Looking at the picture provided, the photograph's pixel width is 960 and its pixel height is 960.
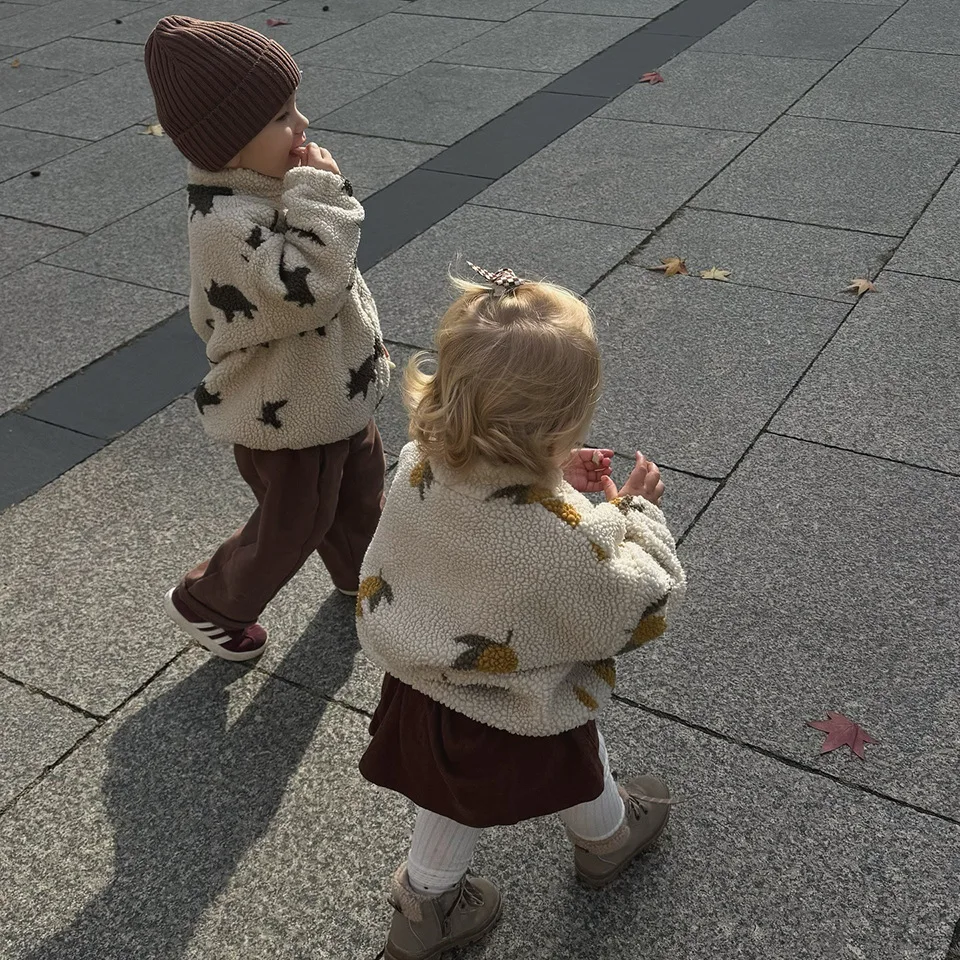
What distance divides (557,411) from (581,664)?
0.55 meters

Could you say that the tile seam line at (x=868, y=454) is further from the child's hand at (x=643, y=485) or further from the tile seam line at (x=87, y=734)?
the tile seam line at (x=87, y=734)

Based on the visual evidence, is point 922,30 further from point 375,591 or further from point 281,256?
point 375,591

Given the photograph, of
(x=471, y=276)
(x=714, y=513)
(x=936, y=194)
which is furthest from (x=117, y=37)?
(x=714, y=513)

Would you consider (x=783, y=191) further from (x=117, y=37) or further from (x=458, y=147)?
(x=117, y=37)

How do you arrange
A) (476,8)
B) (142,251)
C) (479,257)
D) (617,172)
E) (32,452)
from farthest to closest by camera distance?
(476,8) → (617,172) → (142,251) → (479,257) → (32,452)

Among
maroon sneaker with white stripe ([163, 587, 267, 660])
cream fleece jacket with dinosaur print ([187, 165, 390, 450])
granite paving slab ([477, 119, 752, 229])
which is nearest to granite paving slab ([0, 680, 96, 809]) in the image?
maroon sneaker with white stripe ([163, 587, 267, 660])

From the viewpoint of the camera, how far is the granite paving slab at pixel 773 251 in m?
5.00

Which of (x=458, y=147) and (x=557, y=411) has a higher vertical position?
(x=557, y=411)

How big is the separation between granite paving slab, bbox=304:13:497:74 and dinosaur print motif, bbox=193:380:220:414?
588 cm

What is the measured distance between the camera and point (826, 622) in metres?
3.18

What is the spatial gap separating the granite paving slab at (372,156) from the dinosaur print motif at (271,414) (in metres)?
3.75

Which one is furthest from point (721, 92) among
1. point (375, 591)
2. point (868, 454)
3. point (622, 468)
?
point (375, 591)

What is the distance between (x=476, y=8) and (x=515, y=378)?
338 inches

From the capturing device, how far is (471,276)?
208 inches
